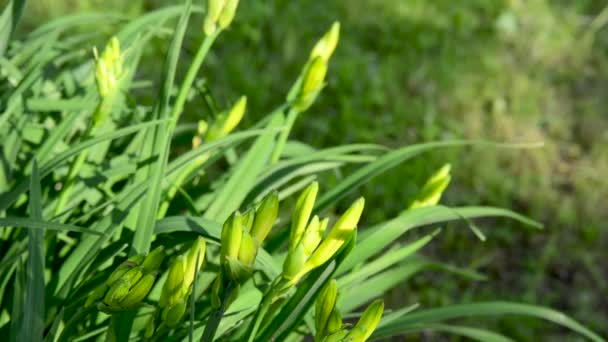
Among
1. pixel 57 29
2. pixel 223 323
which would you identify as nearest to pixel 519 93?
pixel 57 29

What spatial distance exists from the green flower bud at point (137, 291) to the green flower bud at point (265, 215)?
110 millimetres

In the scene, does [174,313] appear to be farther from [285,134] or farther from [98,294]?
[285,134]

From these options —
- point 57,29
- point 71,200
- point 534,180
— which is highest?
point 57,29

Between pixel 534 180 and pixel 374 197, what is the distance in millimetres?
515

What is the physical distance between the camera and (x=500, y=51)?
3029mm

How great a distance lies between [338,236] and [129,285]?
0.67 feet

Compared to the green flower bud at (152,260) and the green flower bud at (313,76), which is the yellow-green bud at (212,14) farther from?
the green flower bud at (152,260)

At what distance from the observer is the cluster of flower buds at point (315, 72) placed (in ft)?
3.73

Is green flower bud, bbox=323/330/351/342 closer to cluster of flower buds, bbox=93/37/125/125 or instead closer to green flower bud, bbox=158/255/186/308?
green flower bud, bbox=158/255/186/308

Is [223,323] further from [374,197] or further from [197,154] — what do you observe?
[374,197]

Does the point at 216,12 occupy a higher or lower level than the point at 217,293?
higher

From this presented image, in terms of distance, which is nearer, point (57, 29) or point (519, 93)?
point (57, 29)

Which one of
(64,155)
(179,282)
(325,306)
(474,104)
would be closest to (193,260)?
(179,282)

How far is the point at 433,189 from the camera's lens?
1.17m
